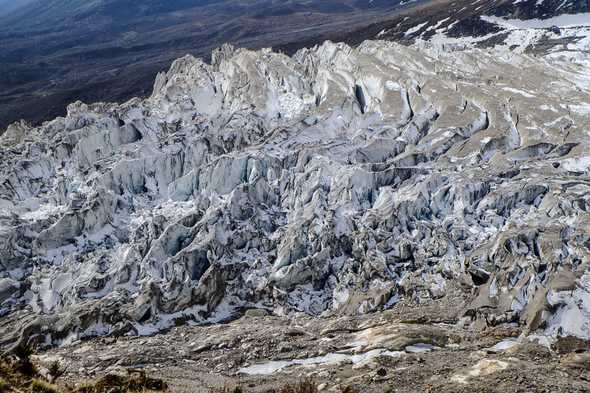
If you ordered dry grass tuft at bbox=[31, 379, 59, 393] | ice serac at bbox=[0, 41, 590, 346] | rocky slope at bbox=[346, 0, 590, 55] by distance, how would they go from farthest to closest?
rocky slope at bbox=[346, 0, 590, 55], ice serac at bbox=[0, 41, 590, 346], dry grass tuft at bbox=[31, 379, 59, 393]

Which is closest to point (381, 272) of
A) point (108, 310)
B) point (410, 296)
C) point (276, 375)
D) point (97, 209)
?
point (410, 296)

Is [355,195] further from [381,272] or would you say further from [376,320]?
[376,320]

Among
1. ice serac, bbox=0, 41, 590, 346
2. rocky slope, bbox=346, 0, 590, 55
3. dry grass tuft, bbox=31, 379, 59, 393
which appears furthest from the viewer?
rocky slope, bbox=346, 0, 590, 55

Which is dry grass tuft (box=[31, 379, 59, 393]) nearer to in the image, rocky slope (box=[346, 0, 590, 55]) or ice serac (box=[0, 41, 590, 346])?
ice serac (box=[0, 41, 590, 346])

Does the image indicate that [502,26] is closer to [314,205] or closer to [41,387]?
[314,205]

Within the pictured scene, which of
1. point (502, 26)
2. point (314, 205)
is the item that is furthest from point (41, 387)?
point (502, 26)

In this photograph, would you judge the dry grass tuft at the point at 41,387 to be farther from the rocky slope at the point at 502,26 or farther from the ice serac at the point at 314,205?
the rocky slope at the point at 502,26

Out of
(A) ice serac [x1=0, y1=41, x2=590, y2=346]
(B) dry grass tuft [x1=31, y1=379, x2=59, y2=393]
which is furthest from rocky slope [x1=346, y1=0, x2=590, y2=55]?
(B) dry grass tuft [x1=31, y1=379, x2=59, y2=393]

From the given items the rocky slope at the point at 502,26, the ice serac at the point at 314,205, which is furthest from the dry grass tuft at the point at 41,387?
the rocky slope at the point at 502,26
